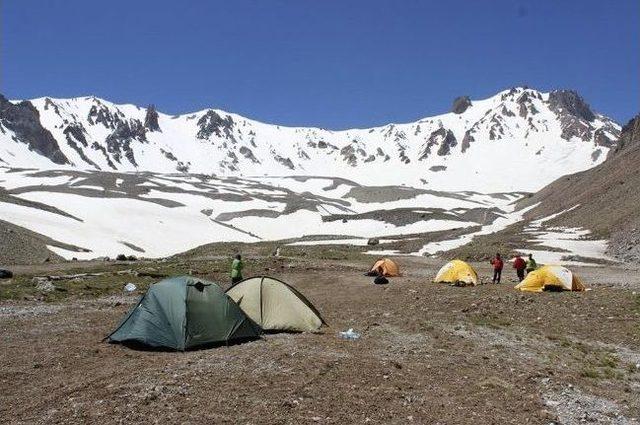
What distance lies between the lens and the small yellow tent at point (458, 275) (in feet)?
107

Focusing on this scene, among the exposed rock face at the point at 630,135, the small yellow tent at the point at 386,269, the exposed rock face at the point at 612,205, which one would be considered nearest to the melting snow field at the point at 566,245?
the exposed rock face at the point at 612,205

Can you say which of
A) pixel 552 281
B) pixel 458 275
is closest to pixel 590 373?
pixel 552 281

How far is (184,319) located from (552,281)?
65.2ft

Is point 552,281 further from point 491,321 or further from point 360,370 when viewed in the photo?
point 360,370

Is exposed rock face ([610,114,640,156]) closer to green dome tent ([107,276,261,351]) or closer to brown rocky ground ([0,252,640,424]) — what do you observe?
brown rocky ground ([0,252,640,424])

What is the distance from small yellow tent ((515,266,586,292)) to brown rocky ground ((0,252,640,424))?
12.7ft

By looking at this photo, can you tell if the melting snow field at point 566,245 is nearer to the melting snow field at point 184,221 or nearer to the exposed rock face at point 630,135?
the melting snow field at point 184,221

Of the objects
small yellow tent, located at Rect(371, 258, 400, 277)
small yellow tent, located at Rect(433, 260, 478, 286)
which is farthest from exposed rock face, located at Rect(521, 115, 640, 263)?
small yellow tent, located at Rect(433, 260, 478, 286)

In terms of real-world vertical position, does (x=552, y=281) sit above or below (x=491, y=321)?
above

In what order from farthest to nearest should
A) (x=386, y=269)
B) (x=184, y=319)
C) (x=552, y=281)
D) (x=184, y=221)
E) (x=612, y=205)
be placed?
(x=184, y=221) → (x=612, y=205) → (x=386, y=269) → (x=552, y=281) → (x=184, y=319)

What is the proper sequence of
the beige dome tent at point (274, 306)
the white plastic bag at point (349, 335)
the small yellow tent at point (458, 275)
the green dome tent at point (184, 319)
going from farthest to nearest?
1. the small yellow tent at point (458, 275)
2. the beige dome tent at point (274, 306)
3. the white plastic bag at point (349, 335)
4. the green dome tent at point (184, 319)

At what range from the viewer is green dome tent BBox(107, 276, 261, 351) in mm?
16547

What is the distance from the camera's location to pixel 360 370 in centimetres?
1420

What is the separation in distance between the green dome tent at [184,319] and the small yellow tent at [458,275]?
701 inches
